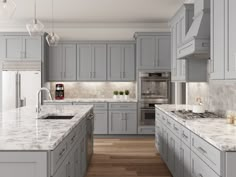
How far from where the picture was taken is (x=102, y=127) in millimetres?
7324

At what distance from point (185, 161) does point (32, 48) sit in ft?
17.4

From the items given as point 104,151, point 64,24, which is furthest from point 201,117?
point 64,24

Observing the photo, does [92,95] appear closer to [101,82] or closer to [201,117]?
[101,82]

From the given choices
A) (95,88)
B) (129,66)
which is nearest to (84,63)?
(95,88)

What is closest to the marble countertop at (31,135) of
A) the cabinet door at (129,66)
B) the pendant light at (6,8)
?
the pendant light at (6,8)

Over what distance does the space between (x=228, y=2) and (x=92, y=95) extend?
19.0 feet

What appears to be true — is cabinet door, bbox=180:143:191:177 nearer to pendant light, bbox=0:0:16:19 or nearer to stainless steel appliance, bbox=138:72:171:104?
pendant light, bbox=0:0:16:19

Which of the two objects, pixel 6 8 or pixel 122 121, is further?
pixel 122 121

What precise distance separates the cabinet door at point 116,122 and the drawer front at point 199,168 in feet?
14.8

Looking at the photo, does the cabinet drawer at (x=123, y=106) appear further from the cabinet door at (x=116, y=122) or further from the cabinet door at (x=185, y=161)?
the cabinet door at (x=185, y=161)

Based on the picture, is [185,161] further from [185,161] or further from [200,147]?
[200,147]

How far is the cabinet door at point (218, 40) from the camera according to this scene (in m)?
2.90

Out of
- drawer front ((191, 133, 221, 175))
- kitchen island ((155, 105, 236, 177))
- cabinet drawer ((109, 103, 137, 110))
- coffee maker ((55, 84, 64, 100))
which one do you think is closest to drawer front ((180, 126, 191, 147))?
kitchen island ((155, 105, 236, 177))

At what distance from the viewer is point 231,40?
270cm
